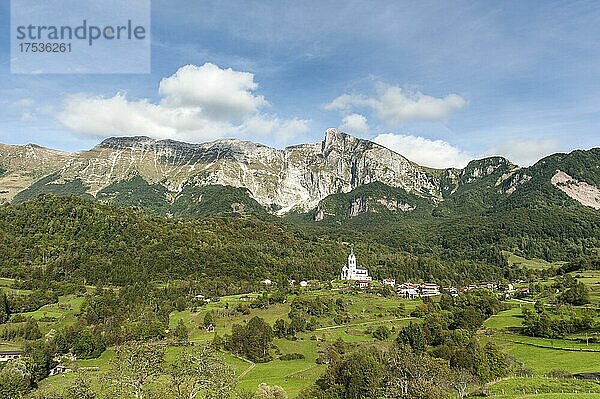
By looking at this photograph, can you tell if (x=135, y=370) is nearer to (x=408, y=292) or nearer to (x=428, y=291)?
(x=408, y=292)

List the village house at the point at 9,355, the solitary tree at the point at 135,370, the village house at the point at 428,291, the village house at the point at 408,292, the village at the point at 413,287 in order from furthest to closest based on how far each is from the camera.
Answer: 1. the village house at the point at 428,291
2. the village at the point at 413,287
3. the village house at the point at 408,292
4. the village house at the point at 9,355
5. the solitary tree at the point at 135,370

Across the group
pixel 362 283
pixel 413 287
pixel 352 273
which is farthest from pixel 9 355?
pixel 352 273

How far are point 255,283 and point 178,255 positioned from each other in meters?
26.5

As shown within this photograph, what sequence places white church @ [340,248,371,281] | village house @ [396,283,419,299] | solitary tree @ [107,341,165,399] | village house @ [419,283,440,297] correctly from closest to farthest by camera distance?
solitary tree @ [107,341,165,399] → village house @ [396,283,419,299] → village house @ [419,283,440,297] → white church @ [340,248,371,281]

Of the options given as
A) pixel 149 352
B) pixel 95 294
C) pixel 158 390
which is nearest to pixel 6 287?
pixel 95 294

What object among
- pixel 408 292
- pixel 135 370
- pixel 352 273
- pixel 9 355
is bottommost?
pixel 408 292

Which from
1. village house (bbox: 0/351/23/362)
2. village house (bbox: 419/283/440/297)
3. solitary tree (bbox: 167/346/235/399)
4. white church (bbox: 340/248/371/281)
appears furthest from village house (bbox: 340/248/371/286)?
solitary tree (bbox: 167/346/235/399)

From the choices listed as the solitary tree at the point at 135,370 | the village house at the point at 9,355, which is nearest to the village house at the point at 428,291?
the village house at the point at 9,355

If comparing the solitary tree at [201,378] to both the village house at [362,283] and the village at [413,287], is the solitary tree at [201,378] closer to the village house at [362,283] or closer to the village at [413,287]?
the village at [413,287]

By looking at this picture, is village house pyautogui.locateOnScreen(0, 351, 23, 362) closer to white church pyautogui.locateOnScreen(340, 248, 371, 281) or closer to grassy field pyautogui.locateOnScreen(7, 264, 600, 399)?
grassy field pyautogui.locateOnScreen(7, 264, 600, 399)

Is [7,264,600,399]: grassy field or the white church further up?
the white church

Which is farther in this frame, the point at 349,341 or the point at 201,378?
the point at 349,341

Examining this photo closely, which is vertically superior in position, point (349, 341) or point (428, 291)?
point (428, 291)

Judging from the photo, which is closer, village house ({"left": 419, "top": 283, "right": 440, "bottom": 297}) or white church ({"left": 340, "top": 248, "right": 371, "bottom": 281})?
village house ({"left": 419, "top": 283, "right": 440, "bottom": 297})
